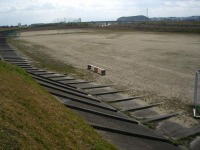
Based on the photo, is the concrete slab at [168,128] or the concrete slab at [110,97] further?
the concrete slab at [110,97]

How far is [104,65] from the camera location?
30188 mm

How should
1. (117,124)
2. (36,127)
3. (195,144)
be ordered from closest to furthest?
(36,127)
(195,144)
(117,124)


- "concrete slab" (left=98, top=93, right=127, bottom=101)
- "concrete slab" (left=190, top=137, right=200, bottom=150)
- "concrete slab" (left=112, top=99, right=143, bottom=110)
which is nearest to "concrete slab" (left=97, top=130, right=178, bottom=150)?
"concrete slab" (left=190, top=137, right=200, bottom=150)

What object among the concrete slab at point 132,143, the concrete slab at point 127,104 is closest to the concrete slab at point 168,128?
the concrete slab at point 132,143

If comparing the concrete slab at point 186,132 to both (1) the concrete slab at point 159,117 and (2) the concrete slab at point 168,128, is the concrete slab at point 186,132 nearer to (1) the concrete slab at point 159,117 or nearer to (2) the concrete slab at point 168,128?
(2) the concrete slab at point 168,128

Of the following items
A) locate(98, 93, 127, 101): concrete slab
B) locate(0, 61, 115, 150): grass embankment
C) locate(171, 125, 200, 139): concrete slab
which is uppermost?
locate(0, 61, 115, 150): grass embankment

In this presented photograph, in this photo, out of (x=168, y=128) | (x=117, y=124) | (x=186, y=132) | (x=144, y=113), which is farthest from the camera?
(x=144, y=113)

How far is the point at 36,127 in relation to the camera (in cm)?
715

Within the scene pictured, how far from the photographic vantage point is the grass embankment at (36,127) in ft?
19.9

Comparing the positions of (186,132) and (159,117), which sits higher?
(159,117)

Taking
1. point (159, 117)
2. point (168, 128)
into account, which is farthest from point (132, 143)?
point (159, 117)

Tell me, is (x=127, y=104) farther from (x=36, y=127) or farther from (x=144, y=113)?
(x=36, y=127)

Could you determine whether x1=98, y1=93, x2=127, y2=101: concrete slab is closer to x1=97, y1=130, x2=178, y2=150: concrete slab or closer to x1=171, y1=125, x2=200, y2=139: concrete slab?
x1=171, y1=125, x2=200, y2=139: concrete slab

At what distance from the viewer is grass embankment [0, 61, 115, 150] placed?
6060 mm
